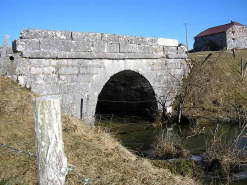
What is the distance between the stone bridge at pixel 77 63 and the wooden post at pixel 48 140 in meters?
3.96

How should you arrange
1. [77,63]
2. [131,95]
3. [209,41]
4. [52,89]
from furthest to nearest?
[209,41], [131,95], [77,63], [52,89]

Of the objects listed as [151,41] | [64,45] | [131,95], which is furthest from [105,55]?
[131,95]

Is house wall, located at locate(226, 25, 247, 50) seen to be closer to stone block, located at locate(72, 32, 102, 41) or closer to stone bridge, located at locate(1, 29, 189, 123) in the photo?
stone bridge, located at locate(1, 29, 189, 123)

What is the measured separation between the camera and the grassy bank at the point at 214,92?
10.2 m

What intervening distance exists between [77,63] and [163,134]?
3.20 metres

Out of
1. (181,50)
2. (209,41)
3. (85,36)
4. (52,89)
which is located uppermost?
(209,41)

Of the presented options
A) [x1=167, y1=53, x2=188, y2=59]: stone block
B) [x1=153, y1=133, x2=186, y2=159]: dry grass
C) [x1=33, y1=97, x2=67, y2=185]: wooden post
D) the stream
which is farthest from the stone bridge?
[x1=33, y1=97, x2=67, y2=185]: wooden post

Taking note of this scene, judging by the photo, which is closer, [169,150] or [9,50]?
[9,50]

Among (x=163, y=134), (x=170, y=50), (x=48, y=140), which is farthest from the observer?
(x=170, y=50)

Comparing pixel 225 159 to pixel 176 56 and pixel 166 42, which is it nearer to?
pixel 166 42

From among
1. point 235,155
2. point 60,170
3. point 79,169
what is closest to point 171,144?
point 235,155

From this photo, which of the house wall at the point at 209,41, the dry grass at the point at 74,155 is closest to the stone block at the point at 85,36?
the dry grass at the point at 74,155

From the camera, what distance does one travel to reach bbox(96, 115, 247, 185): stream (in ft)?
21.8

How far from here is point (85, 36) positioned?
7.32m
